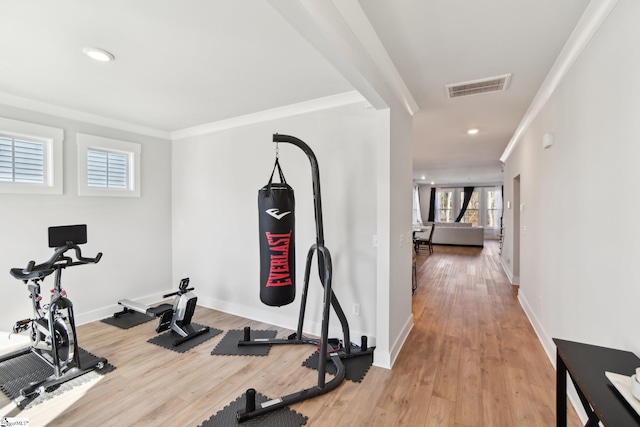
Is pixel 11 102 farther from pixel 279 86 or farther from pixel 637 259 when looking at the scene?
pixel 637 259

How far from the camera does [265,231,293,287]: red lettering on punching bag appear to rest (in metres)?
2.39

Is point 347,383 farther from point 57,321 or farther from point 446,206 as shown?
point 446,206

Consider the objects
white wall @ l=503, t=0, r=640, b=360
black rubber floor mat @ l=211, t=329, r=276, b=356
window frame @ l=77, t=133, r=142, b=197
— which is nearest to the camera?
white wall @ l=503, t=0, r=640, b=360

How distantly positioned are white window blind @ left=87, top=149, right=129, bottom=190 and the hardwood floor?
5.63 feet

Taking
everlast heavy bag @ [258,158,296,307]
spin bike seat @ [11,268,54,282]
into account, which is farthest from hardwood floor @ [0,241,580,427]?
spin bike seat @ [11,268,54,282]

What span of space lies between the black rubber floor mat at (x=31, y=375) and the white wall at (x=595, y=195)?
3551mm

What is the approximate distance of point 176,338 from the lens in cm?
302

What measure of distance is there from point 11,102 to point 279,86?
2721 mm

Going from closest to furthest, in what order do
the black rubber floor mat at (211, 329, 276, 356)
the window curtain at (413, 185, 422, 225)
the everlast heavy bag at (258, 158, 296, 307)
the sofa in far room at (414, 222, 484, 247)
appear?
the everlast heavy bag at (258, 158, 296, 307)
the black rubber floor mat at (211, 329, 276, 356)
the sofa in far room at (414, 222, 484, 247)
the window curtain at (413, 185, 422, 225)

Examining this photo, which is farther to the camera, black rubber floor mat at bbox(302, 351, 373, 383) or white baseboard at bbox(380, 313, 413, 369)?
white baseboard at bbox(380, 313, 413, 369)

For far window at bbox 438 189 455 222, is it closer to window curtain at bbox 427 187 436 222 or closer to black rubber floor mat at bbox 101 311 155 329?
window curtain at bbox 427 187 436 222

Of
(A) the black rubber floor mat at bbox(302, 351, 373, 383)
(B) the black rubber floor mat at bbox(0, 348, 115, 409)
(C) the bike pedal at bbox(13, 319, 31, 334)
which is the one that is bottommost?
(B) the black rubber floor mat at bbox(0, 348, 115, 409)

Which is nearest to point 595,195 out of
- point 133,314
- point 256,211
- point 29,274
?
point 256,211

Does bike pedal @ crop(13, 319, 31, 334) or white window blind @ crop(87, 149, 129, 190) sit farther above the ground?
white window blind @ crop(87, 149, 129, 190)
